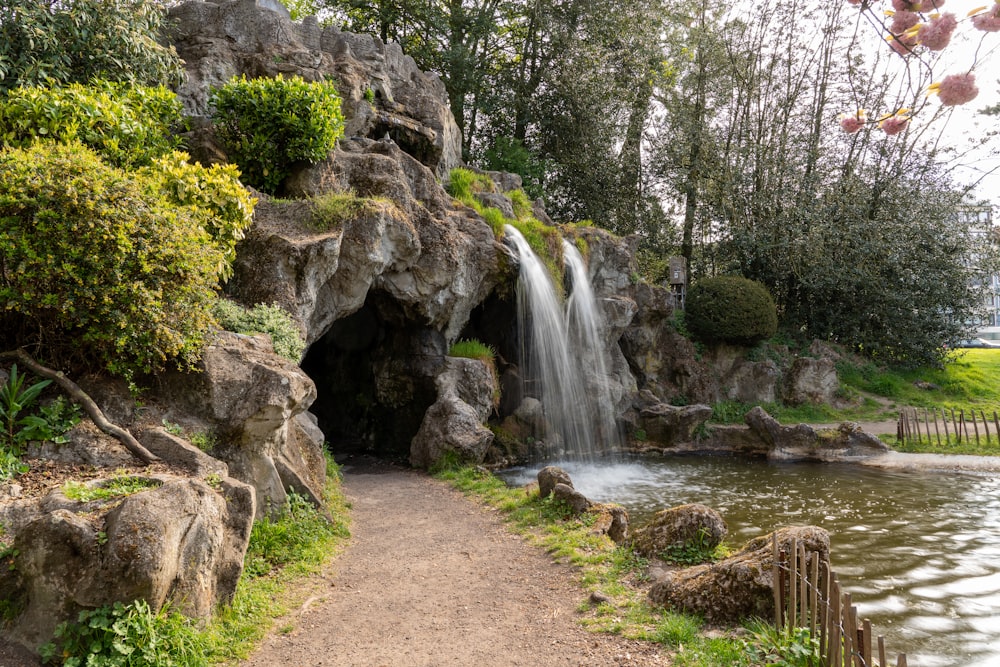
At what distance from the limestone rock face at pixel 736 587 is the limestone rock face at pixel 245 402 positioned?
433cm

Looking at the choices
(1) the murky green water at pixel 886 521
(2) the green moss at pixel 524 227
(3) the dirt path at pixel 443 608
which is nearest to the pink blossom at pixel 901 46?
(3) the dirt path at pixel 443 608

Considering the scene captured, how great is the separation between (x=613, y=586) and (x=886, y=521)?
5.94m

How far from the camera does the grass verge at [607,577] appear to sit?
180 inches

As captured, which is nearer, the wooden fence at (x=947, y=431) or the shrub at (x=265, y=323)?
the shrub at (x=265, y=323)

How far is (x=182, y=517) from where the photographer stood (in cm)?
433

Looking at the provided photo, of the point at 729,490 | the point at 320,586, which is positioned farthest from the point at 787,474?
the point at 320,586

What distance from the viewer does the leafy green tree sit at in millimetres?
8344

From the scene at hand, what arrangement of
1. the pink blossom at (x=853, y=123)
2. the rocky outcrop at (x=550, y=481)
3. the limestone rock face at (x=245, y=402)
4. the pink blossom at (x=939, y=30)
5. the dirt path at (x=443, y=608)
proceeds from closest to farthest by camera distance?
the pink blossom at (x=939, y=30)
the pink blossom at (x=853, y=123)
the dirt path at (x=443, y=608)
the limestone rock face at (x=245, y=402)
the rocky outcrop at (x=550, y=481)

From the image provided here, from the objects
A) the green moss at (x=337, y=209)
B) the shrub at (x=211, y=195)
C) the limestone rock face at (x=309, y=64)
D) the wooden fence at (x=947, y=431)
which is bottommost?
the wooden fence at (x=947, y=431)

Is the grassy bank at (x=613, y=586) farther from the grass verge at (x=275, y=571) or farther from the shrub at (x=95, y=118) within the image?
the shrub at (x=95, y=118)

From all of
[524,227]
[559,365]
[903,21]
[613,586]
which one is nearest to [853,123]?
[903,21]

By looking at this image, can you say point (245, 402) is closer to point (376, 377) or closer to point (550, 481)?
point (550, 481)

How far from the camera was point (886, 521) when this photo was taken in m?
9.22

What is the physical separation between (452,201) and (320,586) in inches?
413
